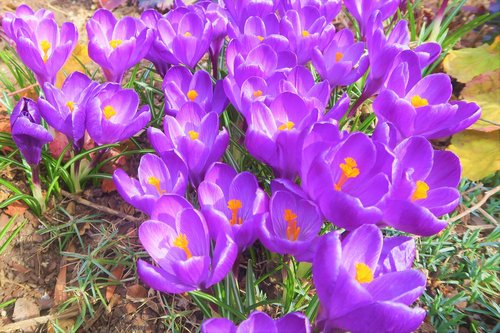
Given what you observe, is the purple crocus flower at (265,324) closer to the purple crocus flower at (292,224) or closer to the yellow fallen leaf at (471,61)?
the purple crocus flower at (292,224)

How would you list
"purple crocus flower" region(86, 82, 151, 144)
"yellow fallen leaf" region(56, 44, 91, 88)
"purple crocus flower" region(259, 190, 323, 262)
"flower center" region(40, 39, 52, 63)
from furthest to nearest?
1. "yellow fallen leaf" region(56, 44, 91, 88)
2. "flower center" region(40, 39, 52, 63)
3. "purple crocus flower" region(86, 82, 151, 144)
4. "purple crocus flower" region(259, 190, 323, 262)

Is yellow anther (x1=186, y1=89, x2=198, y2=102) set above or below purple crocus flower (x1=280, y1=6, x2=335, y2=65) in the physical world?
below

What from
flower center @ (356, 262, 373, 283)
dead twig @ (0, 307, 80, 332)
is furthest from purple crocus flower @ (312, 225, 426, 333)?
dead twig @ (0, 307, 80, 332)

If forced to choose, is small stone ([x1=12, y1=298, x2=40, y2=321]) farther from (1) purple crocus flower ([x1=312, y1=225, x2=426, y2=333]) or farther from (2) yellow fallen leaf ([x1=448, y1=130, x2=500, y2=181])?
(2) yellow fallen leaf ([x1=448, y1=130, x2=500, y2=181])

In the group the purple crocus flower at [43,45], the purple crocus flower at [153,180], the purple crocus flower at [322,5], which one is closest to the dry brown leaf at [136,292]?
the purple crocus flower at [153,180]

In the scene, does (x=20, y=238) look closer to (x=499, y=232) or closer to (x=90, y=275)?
(x=90, y=275)

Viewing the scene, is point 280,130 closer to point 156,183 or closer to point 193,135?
point 193,135
